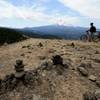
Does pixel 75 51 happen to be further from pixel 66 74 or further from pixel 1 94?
pixel 1 94

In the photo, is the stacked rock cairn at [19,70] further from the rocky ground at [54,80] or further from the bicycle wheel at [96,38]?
the bicycle wheel at [96,38]

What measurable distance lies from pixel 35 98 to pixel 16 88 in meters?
1.29

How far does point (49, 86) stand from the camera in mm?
14539

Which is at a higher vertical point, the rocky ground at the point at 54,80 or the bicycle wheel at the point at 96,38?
the bicycle wheel at the point at 96,38

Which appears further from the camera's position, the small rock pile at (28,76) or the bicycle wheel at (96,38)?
the bicycle wheel at (96,38)

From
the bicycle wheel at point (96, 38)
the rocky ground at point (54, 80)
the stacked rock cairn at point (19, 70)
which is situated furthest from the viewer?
the bicycle wheel at point (96, 38)

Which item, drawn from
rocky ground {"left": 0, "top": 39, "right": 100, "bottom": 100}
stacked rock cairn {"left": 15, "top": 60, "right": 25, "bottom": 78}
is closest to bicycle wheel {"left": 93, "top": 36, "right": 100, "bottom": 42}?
rocky ground {"left": 0, "top": 39, "right": 100, "bottom": 100}

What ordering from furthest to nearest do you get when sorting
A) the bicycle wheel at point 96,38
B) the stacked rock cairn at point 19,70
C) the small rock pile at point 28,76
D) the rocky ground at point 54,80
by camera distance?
the bicycle wheel at point 96,38 → the stacked rock cairn at point 19,70 → the small rock pile at point 28,76 → the rocky ground at point 54,80

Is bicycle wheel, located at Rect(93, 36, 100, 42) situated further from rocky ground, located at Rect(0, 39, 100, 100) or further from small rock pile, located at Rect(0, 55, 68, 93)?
small rock pile, located at Rect(0, 55, 68, 93)

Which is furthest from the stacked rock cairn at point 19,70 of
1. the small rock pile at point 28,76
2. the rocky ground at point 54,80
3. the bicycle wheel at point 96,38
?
the bicycle wheel at point 96,38

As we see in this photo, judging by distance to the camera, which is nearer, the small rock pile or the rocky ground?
the rocky ground

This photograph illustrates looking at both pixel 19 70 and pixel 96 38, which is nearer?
pixel 19 70

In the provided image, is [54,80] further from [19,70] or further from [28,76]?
[19,70]

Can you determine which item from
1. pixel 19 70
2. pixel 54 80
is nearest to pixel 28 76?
pixel 19 70
